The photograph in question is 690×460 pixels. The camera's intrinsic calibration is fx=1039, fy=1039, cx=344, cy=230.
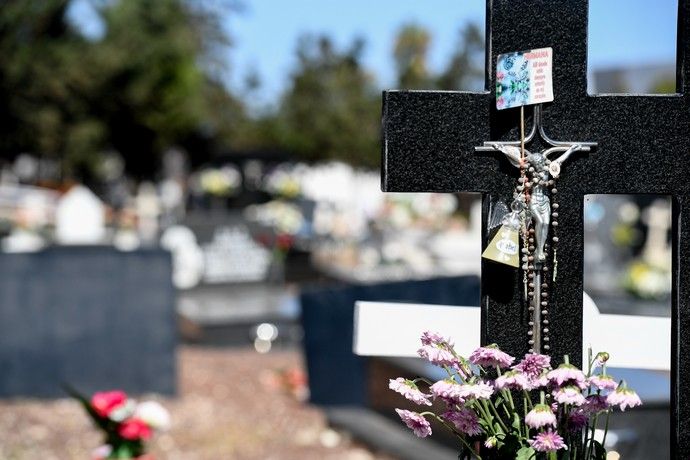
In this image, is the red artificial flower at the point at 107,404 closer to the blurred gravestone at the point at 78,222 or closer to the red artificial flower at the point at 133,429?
the red artificial flower at the point at 133,429

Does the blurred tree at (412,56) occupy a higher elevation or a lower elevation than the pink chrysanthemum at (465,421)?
higher

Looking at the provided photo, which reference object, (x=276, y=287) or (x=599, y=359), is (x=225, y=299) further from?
(x=599, y=359)

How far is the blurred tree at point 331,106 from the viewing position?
4306 centimetres

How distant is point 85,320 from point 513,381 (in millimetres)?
5854

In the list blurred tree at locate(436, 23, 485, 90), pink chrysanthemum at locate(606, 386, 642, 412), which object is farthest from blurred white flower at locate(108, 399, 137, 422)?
blurred tree at locate(436, 23, 485, 90)

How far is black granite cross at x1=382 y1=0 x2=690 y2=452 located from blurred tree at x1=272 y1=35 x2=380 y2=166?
1564 inches

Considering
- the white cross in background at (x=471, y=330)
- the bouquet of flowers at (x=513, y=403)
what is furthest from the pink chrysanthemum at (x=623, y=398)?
the white cross in background at (x=471, y=330)

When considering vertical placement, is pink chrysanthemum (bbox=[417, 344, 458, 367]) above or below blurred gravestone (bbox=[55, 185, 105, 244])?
above

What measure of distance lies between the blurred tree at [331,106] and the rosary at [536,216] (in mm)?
39782

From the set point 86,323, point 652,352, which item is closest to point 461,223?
point 86,323

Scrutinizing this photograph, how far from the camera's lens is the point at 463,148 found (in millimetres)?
2580

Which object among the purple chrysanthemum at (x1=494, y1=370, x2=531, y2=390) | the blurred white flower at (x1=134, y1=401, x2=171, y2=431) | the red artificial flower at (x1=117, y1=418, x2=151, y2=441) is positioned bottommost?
the red artificial flower at (x1=117, y1=418, x2=151, y2=441)

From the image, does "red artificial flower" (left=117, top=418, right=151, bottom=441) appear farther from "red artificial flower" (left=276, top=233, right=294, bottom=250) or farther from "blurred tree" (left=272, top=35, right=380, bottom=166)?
"blurred tree" (left=272, top=35, right=380, bottom=166)

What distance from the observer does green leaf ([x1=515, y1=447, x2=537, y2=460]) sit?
220 cm
